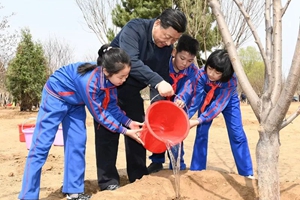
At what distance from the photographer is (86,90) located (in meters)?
2.70

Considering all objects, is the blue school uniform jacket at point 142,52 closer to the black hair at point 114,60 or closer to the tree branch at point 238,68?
the black hair at point 114,60

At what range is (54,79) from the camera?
9.34ft

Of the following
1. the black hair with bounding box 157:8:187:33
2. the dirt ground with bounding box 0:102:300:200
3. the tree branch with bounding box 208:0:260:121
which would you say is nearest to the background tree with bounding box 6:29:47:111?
the dirt ground with bounding box 0:102:300:200

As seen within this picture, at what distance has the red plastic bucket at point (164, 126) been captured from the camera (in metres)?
2.66

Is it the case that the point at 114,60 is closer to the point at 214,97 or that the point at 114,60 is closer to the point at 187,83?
the point at 187,83

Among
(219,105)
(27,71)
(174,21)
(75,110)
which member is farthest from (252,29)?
(27,71)

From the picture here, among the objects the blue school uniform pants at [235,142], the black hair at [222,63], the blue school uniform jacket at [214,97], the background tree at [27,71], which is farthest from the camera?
the background tree at [27,71]

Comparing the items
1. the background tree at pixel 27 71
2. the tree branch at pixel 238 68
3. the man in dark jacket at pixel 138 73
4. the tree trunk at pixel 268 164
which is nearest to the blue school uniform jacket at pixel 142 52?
the man in dark jacket at pixel 138 73

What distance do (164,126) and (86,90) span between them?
2.32ft

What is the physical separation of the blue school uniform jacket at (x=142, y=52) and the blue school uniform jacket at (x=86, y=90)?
263 millimetres

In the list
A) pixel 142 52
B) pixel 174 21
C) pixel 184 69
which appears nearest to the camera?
A: pixel 174 21

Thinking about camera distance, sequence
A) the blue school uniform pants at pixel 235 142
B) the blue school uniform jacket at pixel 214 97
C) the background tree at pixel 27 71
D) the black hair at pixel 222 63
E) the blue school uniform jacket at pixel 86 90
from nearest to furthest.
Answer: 1. the blue school uniform jacket at pixel 86 90
2. the black hair at pixel 222 63
3. the blue school uniform jacket at pixel 214 97
4. the blue school uniform pants at pixel 235 142
5. the background tree at pixel 27 71

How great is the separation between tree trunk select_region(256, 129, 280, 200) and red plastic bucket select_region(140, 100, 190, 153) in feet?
1.86

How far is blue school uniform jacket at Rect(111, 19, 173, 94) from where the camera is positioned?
2785 mm
